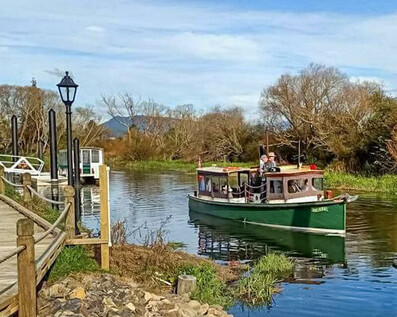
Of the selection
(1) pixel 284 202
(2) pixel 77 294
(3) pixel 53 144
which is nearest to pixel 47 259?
(2) pixel 77 294

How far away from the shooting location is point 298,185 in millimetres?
23344

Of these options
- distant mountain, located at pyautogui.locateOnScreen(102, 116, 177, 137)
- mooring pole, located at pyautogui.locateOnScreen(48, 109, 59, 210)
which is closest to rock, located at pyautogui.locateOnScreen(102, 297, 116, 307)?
mooring pole, located at pyautogui.locateOnScreen(48, 109, 59, 210)

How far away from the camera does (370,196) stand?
1303 inches

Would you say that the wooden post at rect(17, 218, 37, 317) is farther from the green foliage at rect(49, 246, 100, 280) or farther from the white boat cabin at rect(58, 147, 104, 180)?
the white boat cabin at rect(58, 147, 104, 180)

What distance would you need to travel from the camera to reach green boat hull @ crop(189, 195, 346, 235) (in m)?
Result: 21.5

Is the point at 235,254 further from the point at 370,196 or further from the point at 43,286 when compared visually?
the point at 370,196

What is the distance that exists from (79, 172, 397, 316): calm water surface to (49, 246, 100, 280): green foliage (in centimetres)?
309

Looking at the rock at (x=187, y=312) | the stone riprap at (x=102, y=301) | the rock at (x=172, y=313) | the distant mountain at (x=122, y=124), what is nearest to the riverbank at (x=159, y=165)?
the distant mountain at (x=122, y=124)

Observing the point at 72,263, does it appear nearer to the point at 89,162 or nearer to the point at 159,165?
the point at 89,162

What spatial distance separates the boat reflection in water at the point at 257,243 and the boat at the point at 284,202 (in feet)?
1.23

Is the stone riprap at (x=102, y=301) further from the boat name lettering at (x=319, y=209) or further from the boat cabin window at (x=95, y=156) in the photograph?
the boat cabin window at (x=95, y=156)

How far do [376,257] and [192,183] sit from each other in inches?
1008

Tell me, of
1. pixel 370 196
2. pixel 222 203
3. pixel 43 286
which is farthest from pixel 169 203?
pixel 43 286

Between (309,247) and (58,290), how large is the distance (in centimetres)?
1242
